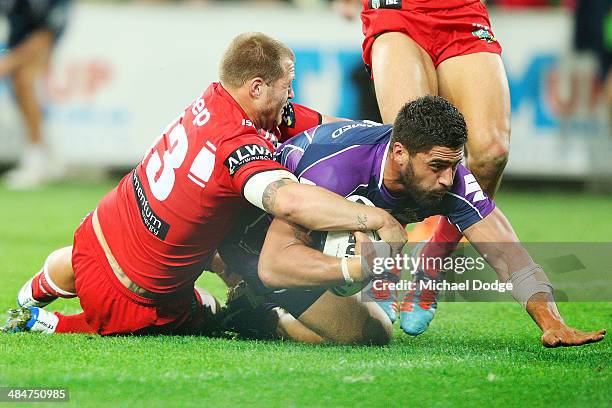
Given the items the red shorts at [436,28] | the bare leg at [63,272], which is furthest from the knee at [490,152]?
the bare leg at [63,272]

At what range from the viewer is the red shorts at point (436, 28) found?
5.81 meters

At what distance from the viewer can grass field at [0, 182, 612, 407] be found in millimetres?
3939

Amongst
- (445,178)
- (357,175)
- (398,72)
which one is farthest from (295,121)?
(445,178)

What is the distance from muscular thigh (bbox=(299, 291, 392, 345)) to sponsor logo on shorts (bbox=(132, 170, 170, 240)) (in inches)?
29.9

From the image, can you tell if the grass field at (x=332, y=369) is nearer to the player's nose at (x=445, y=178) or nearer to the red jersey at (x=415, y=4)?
the player's nose at (x=445, y=178)

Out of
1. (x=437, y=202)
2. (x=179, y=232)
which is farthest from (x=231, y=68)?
(x=437, y=202)

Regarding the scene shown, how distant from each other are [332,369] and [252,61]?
4.75 ft

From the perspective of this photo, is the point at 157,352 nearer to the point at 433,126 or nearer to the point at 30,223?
the point at 433,126

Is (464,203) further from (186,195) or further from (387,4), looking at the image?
(387,4)

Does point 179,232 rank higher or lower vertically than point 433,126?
lower

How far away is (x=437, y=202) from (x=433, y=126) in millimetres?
389

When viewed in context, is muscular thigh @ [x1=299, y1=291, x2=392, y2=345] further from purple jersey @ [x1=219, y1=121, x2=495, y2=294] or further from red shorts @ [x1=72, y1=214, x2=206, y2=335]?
red shorts @ [x1=72, y1=214, x2=206, y2=335]

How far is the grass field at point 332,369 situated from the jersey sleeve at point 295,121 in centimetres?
116

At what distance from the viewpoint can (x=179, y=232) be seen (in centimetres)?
484
